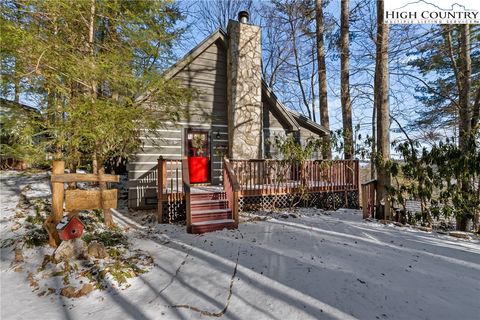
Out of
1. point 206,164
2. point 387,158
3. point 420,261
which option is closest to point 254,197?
point 206,164

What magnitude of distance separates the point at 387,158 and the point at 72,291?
7149mm

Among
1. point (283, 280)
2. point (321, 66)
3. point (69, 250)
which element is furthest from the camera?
point (321, 66)

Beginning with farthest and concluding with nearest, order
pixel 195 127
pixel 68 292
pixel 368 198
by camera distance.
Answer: pixel 195 127 < pixel 368 198 < pixel 68 292

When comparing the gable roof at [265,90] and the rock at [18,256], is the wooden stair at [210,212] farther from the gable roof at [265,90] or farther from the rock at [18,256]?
the gable roof at [265,90]

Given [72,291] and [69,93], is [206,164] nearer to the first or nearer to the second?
[69,93]

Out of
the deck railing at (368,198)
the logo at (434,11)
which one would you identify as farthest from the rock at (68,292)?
the logo at (434,11)

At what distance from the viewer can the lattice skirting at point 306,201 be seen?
7.38m

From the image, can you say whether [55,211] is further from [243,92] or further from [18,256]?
[243,92]

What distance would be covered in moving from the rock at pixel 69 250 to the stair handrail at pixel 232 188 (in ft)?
9.56

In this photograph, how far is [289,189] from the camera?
24.6ft

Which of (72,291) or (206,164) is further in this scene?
(206,164)

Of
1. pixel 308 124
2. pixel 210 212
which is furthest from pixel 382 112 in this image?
pixel 210 212

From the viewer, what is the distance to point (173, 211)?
633 cm

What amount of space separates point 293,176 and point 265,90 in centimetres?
325
